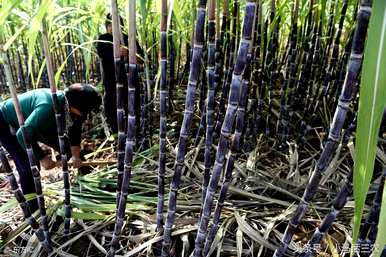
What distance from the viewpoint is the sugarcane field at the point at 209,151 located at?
2.58ft

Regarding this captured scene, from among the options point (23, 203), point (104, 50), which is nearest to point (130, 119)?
point (23, 203)

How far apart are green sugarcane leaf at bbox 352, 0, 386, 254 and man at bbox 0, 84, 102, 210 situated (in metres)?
1.37

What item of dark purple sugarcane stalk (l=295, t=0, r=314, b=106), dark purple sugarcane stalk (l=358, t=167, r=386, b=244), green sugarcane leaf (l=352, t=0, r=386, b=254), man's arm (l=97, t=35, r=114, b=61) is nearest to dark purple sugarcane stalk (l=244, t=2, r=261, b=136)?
dark purple sugarcane stalk (l=295, t=0, r=314, b=106)

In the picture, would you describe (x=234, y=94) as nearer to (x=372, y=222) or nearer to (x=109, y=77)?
(x=372, y=222)

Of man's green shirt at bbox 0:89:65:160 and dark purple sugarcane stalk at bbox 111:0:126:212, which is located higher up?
dark purple sugarcane stalk at bbox 111:0:126:212

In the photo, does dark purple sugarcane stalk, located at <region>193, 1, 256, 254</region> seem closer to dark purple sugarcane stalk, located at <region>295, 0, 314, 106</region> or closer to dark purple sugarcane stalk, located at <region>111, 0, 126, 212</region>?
dark purple sugarcane stalk, located at <region>111, 0, 126, 212</region>

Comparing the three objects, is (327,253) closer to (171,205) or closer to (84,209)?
(171,205)

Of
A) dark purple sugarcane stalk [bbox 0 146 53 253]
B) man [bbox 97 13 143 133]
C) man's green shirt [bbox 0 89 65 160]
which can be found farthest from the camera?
man [bbox 97 13 143 133]

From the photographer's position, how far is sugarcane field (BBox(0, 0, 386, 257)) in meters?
0.79

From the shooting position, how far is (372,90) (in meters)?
0.48

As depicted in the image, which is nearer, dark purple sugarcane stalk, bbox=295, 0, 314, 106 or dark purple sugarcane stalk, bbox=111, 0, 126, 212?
dark purple sugarcane stalk, bbox=111, 0, 126, 212

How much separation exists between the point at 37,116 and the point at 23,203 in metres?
0.49

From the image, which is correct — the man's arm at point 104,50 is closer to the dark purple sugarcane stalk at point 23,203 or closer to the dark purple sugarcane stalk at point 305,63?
the dark purple sugarcane stalk at point 305,63

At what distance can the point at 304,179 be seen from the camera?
1.67m
